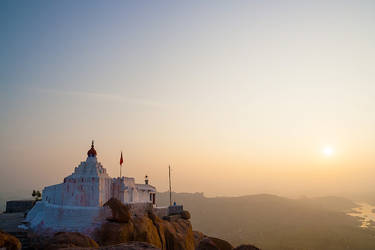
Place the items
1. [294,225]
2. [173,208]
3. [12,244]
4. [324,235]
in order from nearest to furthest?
[12,244], [173,208], [324,235], [294,225]

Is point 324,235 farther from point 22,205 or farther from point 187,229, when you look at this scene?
point 22,205

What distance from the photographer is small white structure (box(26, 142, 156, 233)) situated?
91.0 feet

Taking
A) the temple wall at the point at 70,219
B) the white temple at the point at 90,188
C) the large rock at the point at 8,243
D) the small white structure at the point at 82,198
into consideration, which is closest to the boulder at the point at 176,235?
the small white structure at the point at 82,198

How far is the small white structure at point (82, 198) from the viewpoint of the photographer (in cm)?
2775

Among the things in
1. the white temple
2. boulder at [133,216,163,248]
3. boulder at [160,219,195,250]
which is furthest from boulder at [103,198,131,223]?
boulder at [160,219,195,250]

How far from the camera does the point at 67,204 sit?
29.9m

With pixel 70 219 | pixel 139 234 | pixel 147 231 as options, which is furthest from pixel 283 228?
pixel 70 219

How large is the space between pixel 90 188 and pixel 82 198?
134 centimetres

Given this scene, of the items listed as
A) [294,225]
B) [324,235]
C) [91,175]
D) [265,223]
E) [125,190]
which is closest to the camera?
[91,175]

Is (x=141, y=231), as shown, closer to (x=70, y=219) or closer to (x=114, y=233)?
(x=114, y=233)

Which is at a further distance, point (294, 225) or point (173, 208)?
point (294, 225)

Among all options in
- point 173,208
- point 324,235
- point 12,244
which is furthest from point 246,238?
point 12,244

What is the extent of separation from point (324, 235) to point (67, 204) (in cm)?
12166

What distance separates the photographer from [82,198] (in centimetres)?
2975
